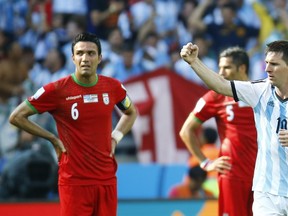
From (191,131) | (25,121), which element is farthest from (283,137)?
(25,121)

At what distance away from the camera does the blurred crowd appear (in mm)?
13828

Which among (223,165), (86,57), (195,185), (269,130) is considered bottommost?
(195,185)

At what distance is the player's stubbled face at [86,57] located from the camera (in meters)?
7.73

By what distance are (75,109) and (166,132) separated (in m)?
5.98

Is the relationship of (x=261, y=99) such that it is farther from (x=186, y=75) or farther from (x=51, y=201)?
(x=186, y=75)

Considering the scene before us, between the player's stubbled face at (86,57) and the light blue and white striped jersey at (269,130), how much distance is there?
1.46 m

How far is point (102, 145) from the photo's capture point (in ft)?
25.6

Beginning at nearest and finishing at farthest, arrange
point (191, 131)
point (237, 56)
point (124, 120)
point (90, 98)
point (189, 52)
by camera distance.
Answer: point (189, 52), point (90, 98), point (124, 120), point (237, 56), point (191, 131)

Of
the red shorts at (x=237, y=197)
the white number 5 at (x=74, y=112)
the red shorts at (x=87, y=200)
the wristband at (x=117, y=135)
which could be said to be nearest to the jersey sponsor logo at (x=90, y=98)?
the white number 5 at (x=74, y=112)

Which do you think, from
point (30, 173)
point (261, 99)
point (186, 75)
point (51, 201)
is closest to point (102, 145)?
point (261, 99)

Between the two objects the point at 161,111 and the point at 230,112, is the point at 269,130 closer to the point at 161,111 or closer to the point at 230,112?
the point at 230,112

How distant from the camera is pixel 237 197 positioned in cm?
860

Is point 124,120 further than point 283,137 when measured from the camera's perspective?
Yes

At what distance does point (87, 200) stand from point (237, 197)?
5.73 feet
